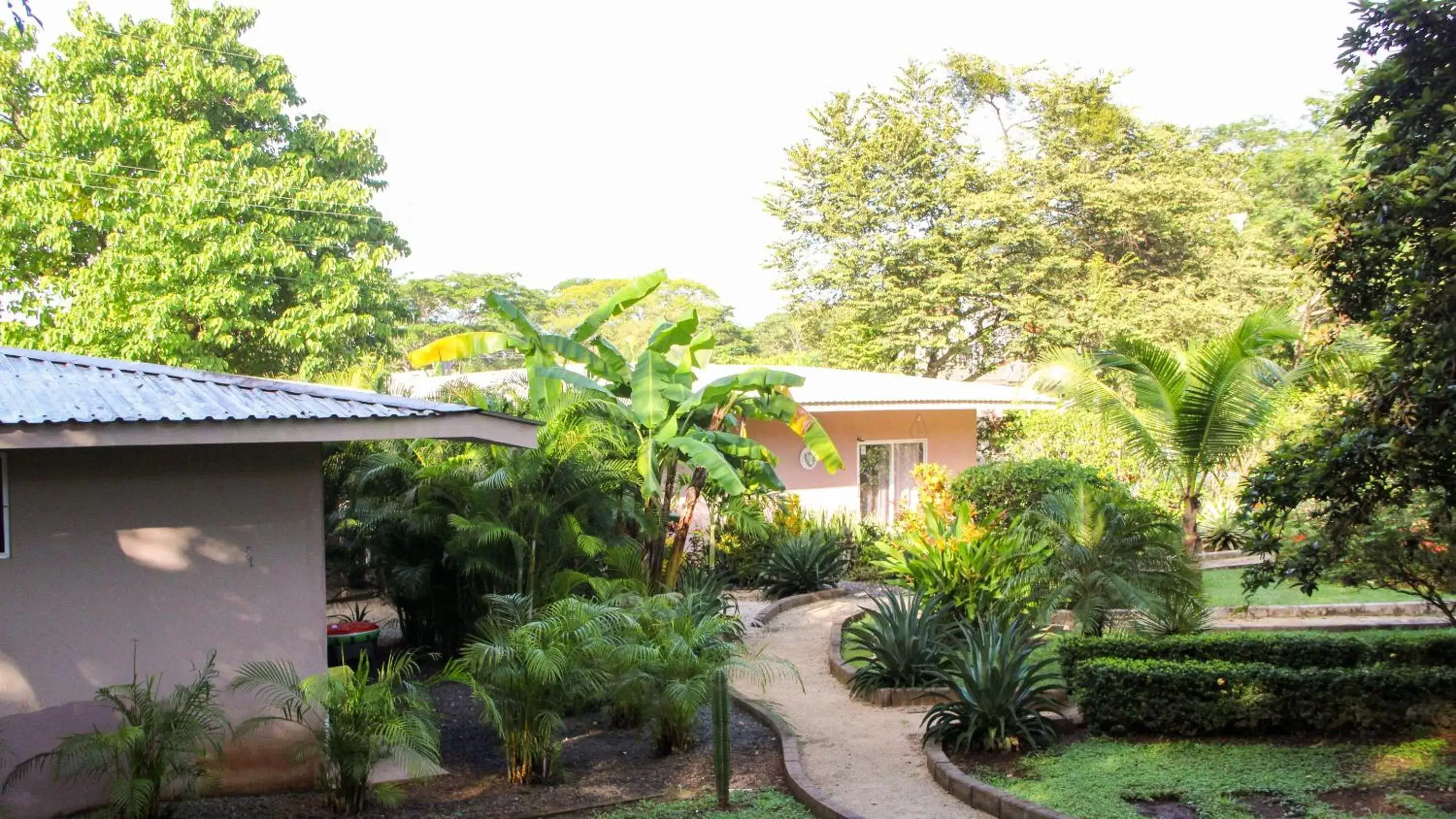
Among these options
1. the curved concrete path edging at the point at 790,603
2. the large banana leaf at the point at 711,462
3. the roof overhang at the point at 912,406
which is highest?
the roof overhang at the point at 912,406

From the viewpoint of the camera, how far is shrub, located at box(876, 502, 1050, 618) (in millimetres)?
11750

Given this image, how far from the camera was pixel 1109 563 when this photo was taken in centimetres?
1037

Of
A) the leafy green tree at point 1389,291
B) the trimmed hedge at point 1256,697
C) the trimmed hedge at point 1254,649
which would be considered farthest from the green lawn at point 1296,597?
the leafy green tree at point 1389,291

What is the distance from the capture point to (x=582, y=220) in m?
56.4

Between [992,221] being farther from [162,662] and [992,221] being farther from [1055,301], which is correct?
[162,662]

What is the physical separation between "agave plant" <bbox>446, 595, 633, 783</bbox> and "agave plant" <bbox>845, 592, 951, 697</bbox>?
3203mm

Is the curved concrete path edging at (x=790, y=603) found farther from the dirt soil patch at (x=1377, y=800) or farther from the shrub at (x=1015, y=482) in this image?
the dirt soil patch at (x=1377, y=800)

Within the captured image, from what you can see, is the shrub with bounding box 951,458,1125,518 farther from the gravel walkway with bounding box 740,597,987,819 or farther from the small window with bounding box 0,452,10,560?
the small window with bounding box 0,452,10,560

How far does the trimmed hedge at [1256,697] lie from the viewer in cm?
813

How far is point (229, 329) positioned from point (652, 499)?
14.7 metres

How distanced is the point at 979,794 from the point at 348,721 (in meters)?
4.16

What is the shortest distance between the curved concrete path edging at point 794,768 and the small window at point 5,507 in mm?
5441

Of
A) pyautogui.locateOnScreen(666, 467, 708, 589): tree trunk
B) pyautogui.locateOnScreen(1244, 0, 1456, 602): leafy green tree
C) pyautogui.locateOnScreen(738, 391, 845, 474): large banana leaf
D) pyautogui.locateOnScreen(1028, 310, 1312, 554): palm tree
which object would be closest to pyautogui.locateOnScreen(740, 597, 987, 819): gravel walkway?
pyautogui.locateOnScreen(666, 467, 708, 589): tree trunk

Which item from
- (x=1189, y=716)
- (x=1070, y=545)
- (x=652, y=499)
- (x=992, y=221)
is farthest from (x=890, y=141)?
(x=1189, y=716)
